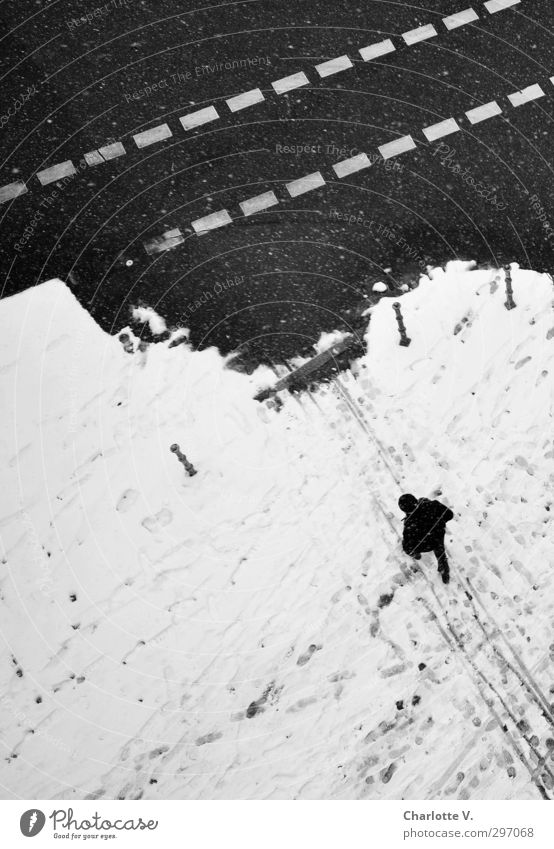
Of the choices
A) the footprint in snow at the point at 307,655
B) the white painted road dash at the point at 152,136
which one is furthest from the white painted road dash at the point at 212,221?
the footprint in snow at the point at 307,655

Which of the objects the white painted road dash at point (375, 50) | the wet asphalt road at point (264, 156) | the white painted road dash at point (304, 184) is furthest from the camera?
the white painted road dash at point (375, 50)

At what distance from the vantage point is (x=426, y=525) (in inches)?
328

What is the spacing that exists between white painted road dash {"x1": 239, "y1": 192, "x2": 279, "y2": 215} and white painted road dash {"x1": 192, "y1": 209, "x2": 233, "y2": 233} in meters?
0.25

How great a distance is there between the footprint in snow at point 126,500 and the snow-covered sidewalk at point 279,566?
4 centimetres

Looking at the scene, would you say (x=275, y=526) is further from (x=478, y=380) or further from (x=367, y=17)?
(x=367, y=17)

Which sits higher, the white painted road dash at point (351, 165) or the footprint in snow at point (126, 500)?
the white painted road dash at point (351, 165)

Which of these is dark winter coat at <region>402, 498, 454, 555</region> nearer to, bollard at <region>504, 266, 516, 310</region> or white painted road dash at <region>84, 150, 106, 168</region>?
bollard at <region>504, 266, 516, 310</region>

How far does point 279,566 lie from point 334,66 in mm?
7549

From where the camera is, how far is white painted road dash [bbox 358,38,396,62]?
12477 mm

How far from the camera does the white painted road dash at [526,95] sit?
12023mm

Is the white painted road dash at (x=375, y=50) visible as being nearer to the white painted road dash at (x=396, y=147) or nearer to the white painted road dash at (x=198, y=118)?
the white painted road dash at (x=396, y=147)

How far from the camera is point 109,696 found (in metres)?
8.45

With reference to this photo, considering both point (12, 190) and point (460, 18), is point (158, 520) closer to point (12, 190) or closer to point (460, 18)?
point (12, 190)
